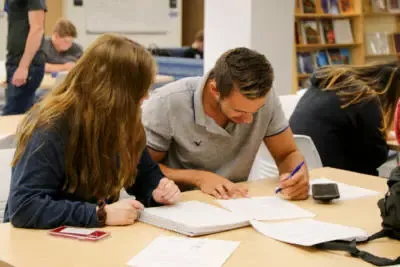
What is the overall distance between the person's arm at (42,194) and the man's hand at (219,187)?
56 cm

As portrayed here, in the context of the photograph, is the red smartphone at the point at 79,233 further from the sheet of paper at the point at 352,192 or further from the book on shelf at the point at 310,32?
the book on shelf at the point at 310,32

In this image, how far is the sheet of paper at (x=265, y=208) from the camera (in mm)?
2182

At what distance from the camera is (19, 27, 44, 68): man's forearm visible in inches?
188

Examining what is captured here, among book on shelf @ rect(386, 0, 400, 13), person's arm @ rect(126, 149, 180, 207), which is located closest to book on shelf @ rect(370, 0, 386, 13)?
book on shelf @ rect(386, 0, 400, 13)

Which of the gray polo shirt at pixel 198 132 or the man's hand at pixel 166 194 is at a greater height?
the gray polo shirt at pixel 198 132

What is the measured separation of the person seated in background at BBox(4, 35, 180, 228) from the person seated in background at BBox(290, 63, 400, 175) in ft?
4.75

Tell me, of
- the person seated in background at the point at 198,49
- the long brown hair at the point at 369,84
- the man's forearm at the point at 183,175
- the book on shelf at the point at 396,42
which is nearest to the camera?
the man's forearm at the point at 183,175

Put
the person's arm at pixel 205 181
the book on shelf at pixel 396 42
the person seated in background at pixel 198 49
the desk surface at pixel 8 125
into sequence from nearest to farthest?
1. the person's arm at pixel 205 181
2. the desk surface at pixel 8 125
3. the person seated in background at pixel 198 49
4. the book on shelf at pixel 396 42

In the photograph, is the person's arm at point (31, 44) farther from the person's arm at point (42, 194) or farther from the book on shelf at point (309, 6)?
the book on shelf at point (309, 6)

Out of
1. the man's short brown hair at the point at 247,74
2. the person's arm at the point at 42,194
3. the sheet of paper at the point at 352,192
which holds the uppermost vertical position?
the man's short brown hair at the point at 247,74

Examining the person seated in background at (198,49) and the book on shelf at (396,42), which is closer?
the person seated in background at (198,49)

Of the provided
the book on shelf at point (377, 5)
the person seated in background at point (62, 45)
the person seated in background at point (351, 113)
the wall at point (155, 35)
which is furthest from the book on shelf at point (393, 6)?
the person seated in background at point (351, 113)

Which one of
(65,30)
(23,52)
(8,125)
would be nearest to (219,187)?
(8,125)

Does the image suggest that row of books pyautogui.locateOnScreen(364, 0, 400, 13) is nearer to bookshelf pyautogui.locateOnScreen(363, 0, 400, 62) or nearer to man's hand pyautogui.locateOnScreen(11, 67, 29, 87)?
bookshelf pyautogui.locateOnScreen(363, 0, 400, 62)
